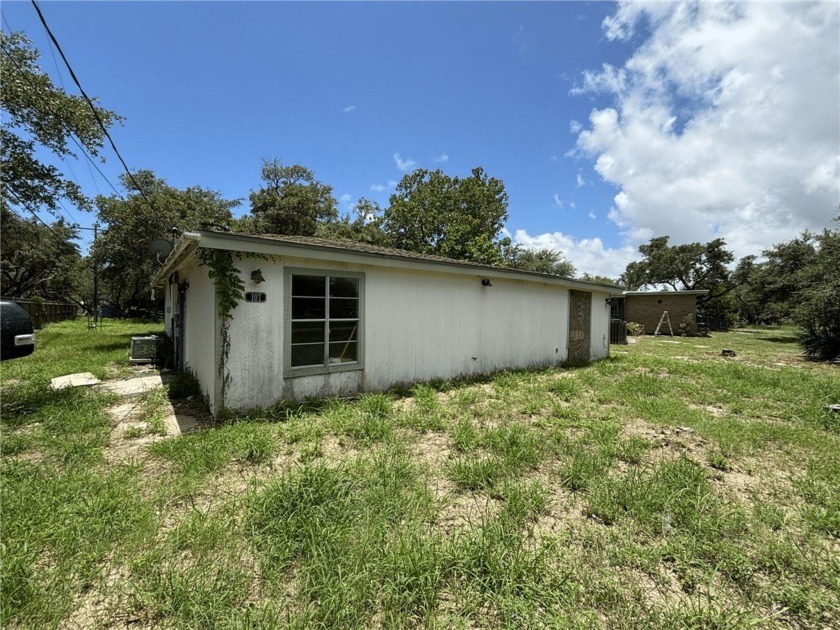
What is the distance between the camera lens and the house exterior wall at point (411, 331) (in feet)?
15.5

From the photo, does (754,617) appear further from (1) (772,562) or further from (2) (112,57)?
(2) (112,57)

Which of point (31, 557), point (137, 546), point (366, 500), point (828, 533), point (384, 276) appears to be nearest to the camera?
point (31, 557)

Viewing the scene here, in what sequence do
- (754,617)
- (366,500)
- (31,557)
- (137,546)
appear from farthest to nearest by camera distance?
(366,500) → (137,546) → (31,557) → (754,617)

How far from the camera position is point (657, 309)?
21.7m

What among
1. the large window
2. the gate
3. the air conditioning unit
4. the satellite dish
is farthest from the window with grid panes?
the gate

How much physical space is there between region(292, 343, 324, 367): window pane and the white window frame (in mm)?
64

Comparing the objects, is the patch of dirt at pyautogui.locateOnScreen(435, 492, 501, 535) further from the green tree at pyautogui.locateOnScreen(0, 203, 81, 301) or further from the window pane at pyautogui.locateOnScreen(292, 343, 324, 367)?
the green tree at pyautogui.locateOnScreen(0, 203, 81, 301)

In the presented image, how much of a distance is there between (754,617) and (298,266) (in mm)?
5388

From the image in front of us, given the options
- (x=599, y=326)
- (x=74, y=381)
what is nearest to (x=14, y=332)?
(x=74, y=381)

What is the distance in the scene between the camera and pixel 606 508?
2.68m

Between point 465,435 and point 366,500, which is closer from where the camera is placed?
point 366,500

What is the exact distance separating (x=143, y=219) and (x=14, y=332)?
17.4 meters

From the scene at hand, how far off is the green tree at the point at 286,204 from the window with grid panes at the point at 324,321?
18362 millimetres

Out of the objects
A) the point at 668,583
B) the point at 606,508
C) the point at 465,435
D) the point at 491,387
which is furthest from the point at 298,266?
the point at 668,583
